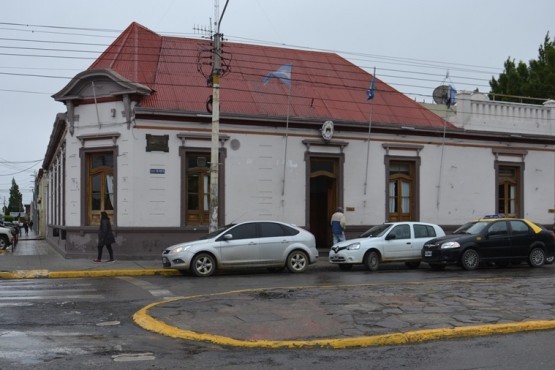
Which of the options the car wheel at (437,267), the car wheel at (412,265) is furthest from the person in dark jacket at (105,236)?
the car wheel at (437,267)

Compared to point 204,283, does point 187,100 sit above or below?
above

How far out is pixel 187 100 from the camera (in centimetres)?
2250

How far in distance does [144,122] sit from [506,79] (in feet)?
108

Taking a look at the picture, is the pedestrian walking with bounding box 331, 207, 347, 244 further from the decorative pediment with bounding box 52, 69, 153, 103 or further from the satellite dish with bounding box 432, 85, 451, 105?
the satellite dish with bounding box 432, 85, 451, 105

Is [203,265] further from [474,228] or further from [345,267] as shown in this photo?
[474,228]

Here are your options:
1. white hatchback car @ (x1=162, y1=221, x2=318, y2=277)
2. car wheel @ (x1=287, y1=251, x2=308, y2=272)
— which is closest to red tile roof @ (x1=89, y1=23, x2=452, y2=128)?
white hatchback car @ (x1=162, y1=221, x2=318, y2=277)

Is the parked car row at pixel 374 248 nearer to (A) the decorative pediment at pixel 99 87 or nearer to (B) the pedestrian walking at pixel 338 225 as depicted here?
(B) the pedestrian walking at pixel 338 225

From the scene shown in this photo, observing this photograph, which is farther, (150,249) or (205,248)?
(150,249)

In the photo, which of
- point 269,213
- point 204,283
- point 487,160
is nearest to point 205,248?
point 204,283

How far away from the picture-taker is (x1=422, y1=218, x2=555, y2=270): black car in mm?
18375

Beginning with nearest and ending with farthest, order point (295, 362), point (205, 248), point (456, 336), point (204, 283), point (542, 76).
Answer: point (295, 362), point (456, 336), point (204, 283), point (205, 248), point (542, 76)

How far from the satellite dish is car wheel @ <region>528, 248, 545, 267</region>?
355 inches

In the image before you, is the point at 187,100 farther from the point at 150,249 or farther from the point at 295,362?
the point at 295,362

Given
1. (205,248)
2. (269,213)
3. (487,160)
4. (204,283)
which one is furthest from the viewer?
(487,160)
